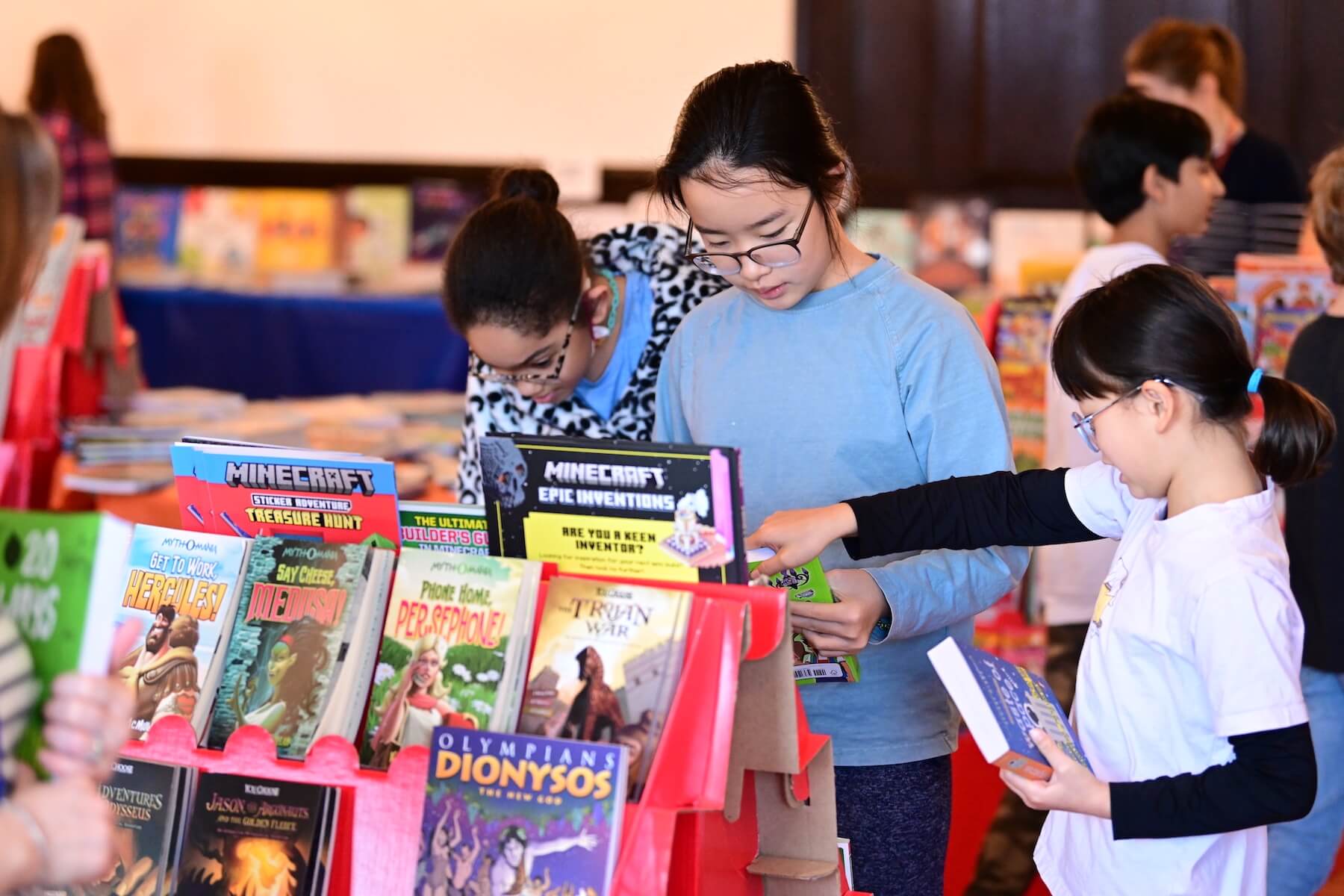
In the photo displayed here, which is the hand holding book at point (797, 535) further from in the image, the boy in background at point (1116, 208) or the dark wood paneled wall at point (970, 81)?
the dark wood paneled wall at point (970, 81)

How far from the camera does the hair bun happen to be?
7.05 feet

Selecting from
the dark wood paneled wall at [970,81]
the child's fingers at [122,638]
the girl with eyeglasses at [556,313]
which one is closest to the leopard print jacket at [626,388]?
the girl with eyeglasses at [556,313]

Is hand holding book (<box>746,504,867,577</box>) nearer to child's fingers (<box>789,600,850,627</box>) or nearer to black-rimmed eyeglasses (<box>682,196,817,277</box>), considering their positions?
child's fingers (<box>789,600,850,627</box>)

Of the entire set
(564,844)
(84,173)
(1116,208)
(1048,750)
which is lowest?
(564,844)

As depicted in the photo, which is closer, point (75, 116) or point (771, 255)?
point (771, 255)

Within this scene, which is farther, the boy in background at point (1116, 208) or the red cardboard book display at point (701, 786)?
the boy in background at point (1116, 208)

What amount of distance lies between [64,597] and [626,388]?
47.4 inches

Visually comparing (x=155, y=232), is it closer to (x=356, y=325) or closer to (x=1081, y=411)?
(x=356, y=325)

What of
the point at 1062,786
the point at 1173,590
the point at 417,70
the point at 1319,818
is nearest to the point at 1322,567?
the point at 1319,818

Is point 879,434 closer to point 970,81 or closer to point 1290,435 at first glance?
point 1290,435

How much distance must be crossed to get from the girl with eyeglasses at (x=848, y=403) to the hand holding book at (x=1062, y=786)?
264 mm

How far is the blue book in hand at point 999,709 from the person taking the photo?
4.54 ft

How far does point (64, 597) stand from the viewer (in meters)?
1.10

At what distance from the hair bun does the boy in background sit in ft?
4.18
